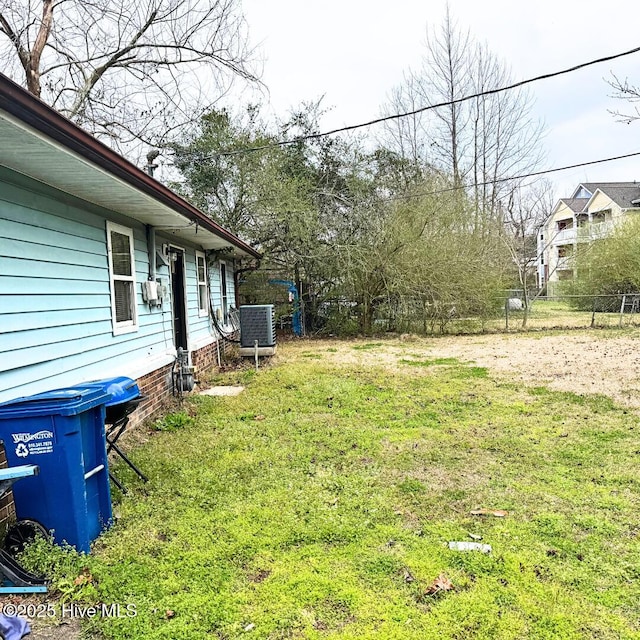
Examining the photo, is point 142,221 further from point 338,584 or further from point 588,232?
point 588,232

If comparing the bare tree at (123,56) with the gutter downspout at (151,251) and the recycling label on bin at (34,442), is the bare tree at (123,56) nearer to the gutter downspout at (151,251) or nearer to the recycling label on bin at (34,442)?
the gutter downspout at (151,251)

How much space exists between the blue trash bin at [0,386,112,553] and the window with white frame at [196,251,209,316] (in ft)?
20.1

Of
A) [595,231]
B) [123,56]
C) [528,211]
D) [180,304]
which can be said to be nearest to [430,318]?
[180,304]

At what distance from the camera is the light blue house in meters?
2.94

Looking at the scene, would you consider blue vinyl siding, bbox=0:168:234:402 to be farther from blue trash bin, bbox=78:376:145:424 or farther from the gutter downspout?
blue trash bin, bbox=78:376:145:424

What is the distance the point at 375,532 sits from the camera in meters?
2.76

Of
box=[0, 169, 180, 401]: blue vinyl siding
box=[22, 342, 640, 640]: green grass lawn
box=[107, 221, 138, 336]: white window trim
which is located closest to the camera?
box=[22, 342, 640, 640]: green grass lawn

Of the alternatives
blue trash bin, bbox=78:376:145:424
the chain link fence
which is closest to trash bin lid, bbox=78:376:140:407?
blue trash bin, bbox=78:376:145:424

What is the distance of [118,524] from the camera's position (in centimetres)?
288

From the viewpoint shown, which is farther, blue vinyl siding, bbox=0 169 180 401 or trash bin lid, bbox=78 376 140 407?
blue vinyl siding, bbox=0 169 180 401

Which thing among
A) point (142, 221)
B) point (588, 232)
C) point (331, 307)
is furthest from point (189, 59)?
point (588, 232)

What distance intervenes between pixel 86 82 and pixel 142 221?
266 inches

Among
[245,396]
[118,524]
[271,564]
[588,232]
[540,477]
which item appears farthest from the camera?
[588,232]

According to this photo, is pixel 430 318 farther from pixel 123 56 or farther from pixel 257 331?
pixel 123 56
